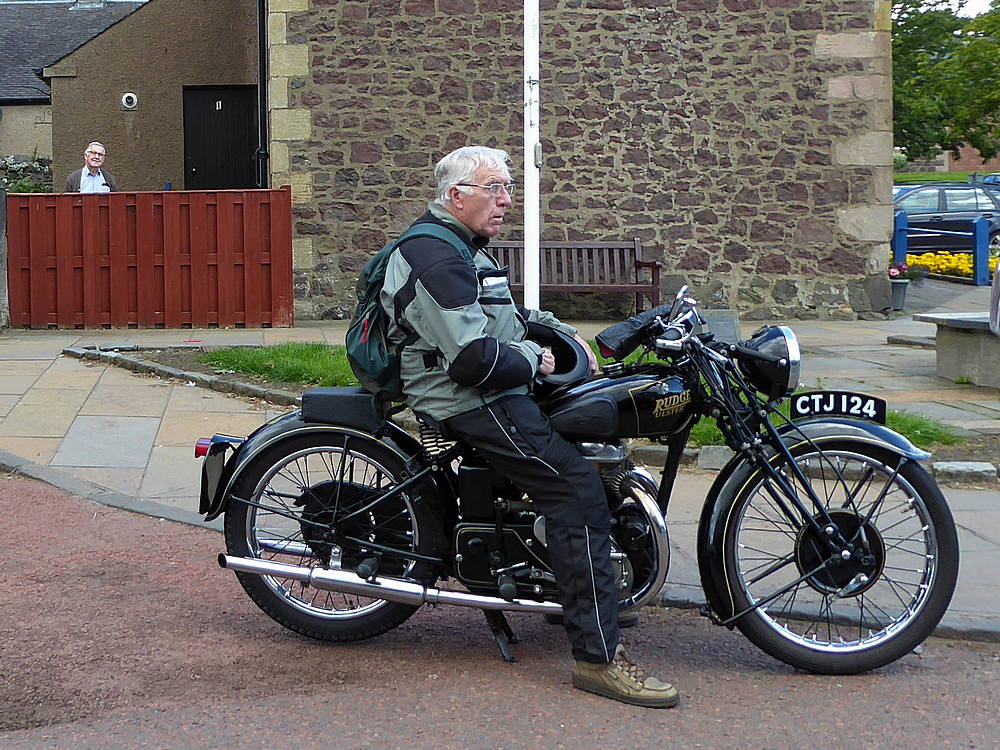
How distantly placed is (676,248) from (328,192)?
394 centimetres

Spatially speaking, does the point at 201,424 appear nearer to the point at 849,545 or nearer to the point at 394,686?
the point at 394,686

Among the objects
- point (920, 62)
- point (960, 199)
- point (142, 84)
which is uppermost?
point (920, 62)

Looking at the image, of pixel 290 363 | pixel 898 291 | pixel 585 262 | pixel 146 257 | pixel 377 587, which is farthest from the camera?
pixel 898 291

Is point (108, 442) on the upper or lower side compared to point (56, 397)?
lower

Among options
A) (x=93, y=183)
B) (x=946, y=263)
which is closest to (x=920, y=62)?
(x=946, y=263)

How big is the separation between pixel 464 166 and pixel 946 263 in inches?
706

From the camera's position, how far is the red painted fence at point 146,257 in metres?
13.3

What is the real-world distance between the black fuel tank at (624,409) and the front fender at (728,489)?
28 centimetres

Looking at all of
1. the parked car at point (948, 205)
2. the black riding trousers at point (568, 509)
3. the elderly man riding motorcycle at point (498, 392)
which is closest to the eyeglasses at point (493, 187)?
the elderly man riding motorcycle at point (498, 392)

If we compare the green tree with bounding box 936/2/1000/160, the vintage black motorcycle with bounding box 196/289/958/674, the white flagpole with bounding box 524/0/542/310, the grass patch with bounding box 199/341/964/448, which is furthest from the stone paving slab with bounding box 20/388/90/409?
the green tree with bounding box 936/2/1000/160

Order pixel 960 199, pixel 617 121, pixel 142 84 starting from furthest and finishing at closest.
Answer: pixel 960 199 < pixel 142 84 < pixel 617 121

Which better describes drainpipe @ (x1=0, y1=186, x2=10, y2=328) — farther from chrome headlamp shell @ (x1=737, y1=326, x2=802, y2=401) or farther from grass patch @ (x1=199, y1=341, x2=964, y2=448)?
chrome headlamp shell @ (x1=737, y1=326, x2=802, y2=401)

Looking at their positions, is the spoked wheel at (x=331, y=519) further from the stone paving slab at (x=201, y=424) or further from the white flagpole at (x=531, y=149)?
the white flagpole at (x=531, y=149)

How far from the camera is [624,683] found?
4.14 m
